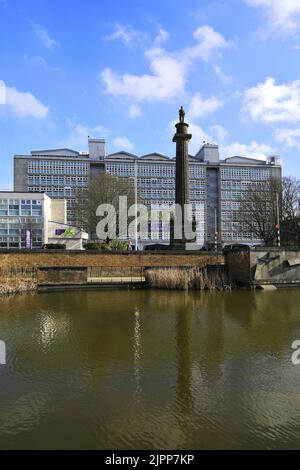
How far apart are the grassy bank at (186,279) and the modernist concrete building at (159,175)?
66028mm

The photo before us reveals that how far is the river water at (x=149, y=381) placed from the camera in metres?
4.79

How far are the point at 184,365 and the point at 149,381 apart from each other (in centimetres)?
118

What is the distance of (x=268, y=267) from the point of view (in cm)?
2394

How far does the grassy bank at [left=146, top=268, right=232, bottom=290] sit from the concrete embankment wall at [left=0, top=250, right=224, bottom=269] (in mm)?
4107

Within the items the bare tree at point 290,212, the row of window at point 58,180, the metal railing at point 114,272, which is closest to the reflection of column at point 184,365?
the metal railing at point 114,272

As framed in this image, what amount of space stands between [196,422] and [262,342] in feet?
15.9

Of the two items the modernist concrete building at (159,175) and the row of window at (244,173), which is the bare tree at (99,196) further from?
the row of window at (244,173)

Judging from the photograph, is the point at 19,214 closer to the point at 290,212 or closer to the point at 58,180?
the point at 58,180

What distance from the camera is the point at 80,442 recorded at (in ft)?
15.1

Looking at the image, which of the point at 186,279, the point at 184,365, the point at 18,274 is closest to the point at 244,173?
the point at 186,279

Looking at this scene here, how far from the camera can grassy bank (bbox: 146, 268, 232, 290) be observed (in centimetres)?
2186
